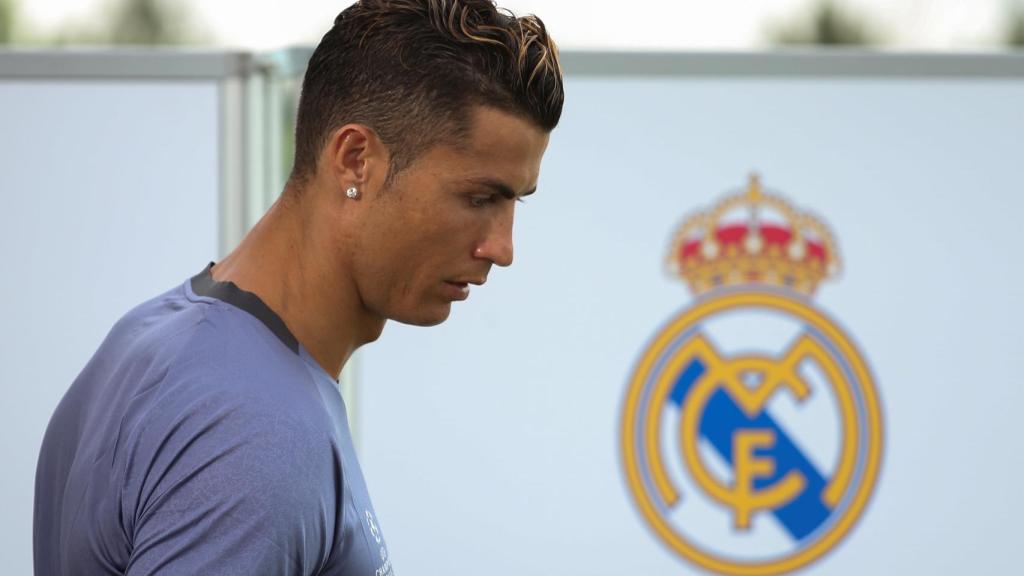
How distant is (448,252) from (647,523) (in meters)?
2.16

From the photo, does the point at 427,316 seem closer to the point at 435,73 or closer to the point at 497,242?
the point at 497,242

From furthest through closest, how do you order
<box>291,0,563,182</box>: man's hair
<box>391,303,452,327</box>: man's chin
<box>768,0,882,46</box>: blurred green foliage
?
1. <box>768,0,882,46</box>: blurred green foliage
2. <box>391,303,452,327</box>: man's chin
3. <box>291,0,563,182</box>: man's hair

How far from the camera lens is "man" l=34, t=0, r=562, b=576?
1210 millimetres

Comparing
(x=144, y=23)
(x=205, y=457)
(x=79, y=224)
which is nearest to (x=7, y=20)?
(x=144, y=23)

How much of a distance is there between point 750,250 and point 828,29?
2276 centimetres

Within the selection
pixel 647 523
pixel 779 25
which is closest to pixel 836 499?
pixel 647 523

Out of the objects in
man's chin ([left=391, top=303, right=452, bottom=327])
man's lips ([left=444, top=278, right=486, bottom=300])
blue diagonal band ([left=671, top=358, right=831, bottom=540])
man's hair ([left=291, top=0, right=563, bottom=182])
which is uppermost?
man's hair ([left=291, top=0, right=563, bottom=182])

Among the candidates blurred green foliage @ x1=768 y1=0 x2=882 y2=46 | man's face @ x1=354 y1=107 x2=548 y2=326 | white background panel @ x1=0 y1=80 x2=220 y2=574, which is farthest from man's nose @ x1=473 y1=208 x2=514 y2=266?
blurred green foliage @ x1=768 y1=0 x2=882 y2=46

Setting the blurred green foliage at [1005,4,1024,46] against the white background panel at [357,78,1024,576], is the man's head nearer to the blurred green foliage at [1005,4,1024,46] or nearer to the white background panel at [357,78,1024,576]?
the white background panel at [357,78,1024,576]

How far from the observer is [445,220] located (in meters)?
1.44

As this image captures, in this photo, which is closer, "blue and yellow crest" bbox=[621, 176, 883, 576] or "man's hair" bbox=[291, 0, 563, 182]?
"man's hair" bbox=[291, 0, 563, 182]

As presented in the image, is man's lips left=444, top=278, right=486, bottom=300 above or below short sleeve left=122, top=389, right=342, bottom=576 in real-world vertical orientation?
above

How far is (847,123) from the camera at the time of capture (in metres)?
3.63

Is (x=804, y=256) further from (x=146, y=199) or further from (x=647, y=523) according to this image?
(x=146, y=199)
